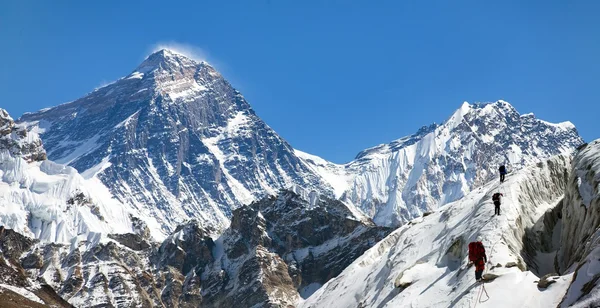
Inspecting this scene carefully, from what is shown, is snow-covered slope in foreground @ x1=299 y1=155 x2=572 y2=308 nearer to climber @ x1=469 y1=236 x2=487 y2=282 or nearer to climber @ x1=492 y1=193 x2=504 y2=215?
climber @ x1=492 y1=193 x2=504 y2=215

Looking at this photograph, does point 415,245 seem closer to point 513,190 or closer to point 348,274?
point 513,190

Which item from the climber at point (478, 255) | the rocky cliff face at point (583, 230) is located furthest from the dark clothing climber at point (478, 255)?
the rocky cliff face at point (583, 230)

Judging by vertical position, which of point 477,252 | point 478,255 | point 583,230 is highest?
point 583,230

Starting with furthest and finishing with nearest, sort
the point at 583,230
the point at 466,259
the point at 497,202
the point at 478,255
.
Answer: the point at 497,202 < the point at 466,259 < the point at 583,230 < the point at 478,255

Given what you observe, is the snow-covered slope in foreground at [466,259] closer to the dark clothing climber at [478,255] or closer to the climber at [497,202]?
the climber at [497,202]

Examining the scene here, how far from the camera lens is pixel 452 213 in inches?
2968

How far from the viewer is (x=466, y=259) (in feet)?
183

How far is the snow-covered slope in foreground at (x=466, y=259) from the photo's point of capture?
47219mm

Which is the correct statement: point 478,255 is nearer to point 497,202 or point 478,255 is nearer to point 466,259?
point 466,259

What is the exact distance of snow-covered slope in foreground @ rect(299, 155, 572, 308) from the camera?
155 feet

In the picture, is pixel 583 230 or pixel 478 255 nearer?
pixel 478 255

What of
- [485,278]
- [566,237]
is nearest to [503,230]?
[566,237]

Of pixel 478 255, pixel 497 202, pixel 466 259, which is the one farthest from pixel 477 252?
A: pixel 497 202

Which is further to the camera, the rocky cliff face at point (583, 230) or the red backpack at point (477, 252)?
the red backpack at point (477, 252)
